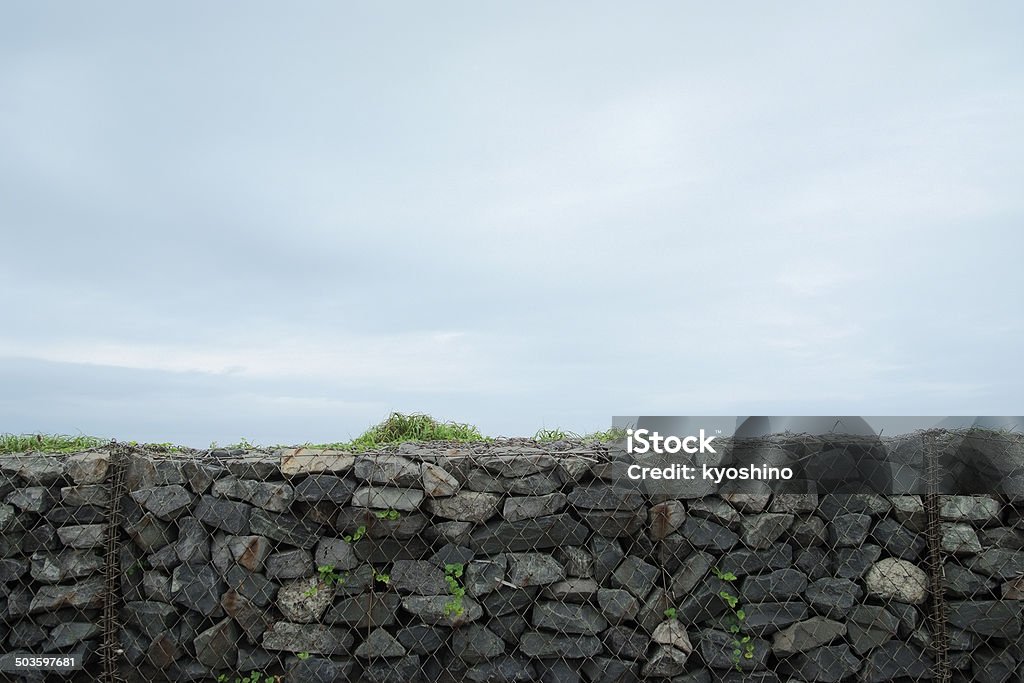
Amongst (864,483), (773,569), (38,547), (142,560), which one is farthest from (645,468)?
(38,547)

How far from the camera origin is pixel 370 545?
A: 4742 mm

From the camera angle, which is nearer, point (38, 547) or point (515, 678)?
point (515, 678)

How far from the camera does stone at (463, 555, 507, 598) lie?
4.66m

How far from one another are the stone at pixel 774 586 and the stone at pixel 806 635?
0.21 m

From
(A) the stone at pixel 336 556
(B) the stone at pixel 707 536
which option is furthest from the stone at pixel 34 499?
(B) the stone at pixel 707 536

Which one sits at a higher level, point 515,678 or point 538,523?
point 538,523

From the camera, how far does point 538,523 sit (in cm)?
471

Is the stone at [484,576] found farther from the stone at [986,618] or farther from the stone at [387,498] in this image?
the stone at [986,618]

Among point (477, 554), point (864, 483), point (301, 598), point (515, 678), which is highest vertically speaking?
point (864, 483)

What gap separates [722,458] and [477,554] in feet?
5.86

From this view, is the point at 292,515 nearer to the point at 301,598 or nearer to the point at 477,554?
the point at 301,598

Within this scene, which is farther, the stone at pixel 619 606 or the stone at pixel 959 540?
the stone at pixel 959 540

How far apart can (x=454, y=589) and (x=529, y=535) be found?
23.7 inches

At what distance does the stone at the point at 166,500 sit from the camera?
4875 millimetres
